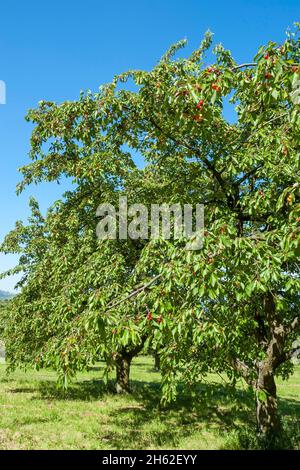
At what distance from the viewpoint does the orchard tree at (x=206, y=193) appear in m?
5.58

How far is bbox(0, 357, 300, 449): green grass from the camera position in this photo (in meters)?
10.9

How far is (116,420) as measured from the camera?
14.6 m

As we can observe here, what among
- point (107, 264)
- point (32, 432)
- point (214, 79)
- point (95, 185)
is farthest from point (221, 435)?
point (214, 79)

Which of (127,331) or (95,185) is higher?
(95,185)

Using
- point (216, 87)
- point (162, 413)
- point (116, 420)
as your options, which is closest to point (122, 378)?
point (162, 413)

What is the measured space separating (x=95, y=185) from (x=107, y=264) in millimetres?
3011

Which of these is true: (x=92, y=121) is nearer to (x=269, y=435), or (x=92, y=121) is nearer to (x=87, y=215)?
(x=87, y=215)

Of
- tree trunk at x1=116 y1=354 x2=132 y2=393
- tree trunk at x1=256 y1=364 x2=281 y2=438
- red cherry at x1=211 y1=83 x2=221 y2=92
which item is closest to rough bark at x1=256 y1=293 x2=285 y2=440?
tree trunk at x1=256 y1=364 x2=281 y2=438

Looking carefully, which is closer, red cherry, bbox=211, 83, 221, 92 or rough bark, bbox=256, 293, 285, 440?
red cherry, bbox=211, 83, 221, 92

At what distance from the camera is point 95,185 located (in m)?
12.3

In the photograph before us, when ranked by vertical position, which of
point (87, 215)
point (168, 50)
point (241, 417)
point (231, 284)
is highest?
point (168, 50)

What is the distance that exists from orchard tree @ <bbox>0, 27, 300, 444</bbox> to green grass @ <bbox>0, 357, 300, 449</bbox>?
176cm

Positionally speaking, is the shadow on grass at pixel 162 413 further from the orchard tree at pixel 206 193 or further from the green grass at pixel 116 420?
the orchard tree at pixel 206 193

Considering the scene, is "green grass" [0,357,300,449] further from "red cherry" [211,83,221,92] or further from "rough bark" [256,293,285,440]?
"red cherry" [211,83,221,92]
